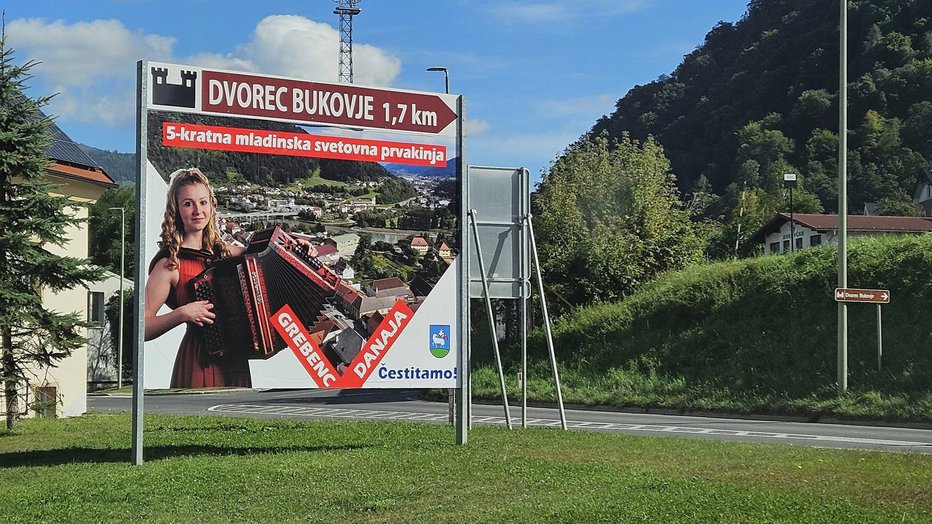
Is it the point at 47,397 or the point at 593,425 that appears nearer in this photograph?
the point at 593,425

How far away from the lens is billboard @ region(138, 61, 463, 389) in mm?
12305

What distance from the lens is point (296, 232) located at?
1289 centimetres

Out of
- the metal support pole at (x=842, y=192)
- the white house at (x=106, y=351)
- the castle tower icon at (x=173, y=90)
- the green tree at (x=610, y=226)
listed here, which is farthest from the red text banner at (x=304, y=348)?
the white house at (x=106, y=351)

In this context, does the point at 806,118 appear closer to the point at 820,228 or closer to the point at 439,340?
the point at 820,228

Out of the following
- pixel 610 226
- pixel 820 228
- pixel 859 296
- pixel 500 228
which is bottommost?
pixel 859 296

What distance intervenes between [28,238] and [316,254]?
27.2 feet

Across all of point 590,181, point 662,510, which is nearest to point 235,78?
point 662,510

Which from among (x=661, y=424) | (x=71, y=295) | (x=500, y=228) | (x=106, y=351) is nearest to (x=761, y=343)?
(x=661, y=424)

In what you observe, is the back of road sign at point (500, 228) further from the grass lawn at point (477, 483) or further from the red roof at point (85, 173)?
the red roof at point (85, 173)

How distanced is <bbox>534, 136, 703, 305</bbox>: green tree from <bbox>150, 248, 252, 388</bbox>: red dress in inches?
1265

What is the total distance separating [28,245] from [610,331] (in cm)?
2367

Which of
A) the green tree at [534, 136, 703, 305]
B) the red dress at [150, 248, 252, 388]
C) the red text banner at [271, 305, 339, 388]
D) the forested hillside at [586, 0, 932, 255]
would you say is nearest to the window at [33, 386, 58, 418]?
the red dress at [150, 248, 252, 388]

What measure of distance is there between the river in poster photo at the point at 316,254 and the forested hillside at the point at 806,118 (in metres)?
62.3

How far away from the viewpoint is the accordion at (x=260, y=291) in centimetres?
1246
